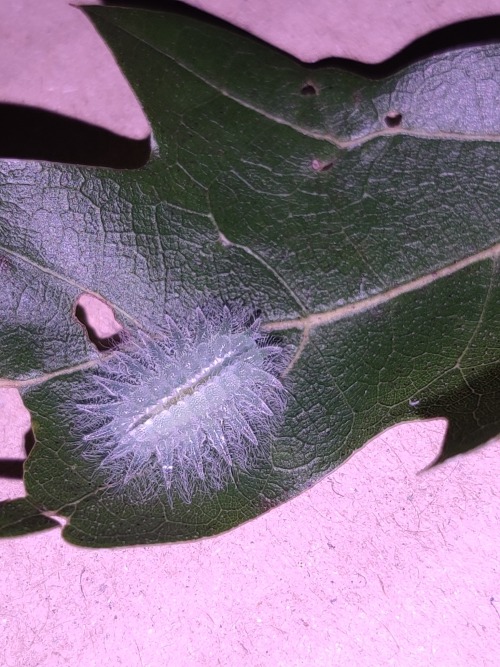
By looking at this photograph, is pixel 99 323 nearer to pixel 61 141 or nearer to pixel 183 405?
pixel 183 405

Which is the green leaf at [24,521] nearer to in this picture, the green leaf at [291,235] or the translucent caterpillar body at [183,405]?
the green leaf at [291,235]

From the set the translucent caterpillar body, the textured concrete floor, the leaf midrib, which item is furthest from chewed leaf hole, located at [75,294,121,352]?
the textured concrete floor

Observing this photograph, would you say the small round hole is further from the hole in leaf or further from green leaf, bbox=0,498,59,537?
green leaf, bbox=0,498,59,537

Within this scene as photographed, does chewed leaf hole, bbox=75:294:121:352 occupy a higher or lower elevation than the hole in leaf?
lower

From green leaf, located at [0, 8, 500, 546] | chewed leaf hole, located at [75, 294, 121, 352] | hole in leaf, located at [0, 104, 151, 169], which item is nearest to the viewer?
green leaf, located at [0, 8, 500, 546]

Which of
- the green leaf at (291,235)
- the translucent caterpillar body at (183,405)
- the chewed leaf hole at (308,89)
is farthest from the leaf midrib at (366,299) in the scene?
the chewed leaf hole at (308,89)

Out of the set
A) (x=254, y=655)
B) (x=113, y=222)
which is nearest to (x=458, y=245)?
(x=113, y=222)

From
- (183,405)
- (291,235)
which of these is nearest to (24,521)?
(183,405)
